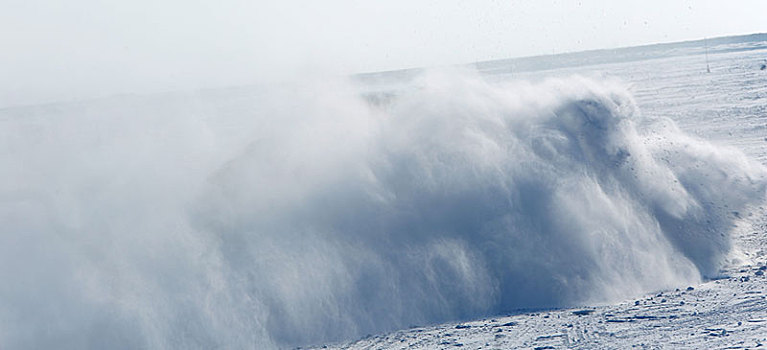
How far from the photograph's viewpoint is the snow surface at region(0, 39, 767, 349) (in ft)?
33.3

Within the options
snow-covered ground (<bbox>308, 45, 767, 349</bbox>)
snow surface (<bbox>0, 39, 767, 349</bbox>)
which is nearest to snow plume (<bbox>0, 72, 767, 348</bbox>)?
snow surface (<bbox>0, 39, 767, 349</bbox>)

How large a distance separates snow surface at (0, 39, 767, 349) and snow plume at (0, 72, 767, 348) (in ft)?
0.10

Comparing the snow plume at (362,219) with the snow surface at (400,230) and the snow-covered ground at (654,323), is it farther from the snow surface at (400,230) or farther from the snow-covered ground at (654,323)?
the snow-covered ground at (654,323)

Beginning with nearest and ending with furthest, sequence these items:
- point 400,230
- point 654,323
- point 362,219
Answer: point 654,323 → point 400,230 → point 362,219

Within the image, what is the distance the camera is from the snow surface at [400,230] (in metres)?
10.2

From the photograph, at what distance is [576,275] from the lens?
448 inches

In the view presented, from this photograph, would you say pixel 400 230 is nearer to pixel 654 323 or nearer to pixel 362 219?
pixel 362 219

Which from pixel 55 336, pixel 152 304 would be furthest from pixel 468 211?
pixel 55 336

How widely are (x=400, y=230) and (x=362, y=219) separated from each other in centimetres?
59

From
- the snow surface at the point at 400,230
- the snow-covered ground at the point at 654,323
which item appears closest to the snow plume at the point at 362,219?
the snow surface at the point at 400,230

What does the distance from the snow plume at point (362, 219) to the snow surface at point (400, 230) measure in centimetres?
3

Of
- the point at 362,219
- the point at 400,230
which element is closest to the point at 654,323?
the point at 400,230

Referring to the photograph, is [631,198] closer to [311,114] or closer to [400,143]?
[400,143]

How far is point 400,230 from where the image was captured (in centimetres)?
1197
